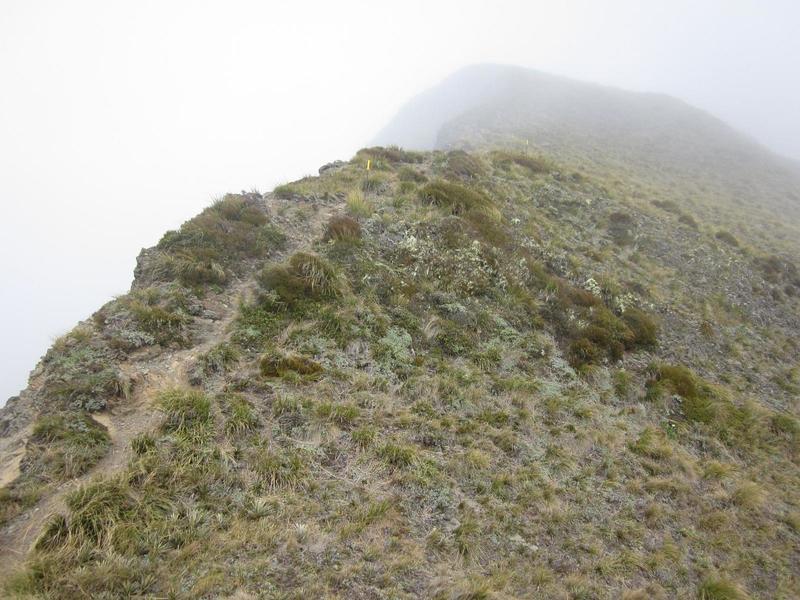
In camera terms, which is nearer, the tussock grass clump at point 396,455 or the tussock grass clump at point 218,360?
the tussock grass clump at point 396,455

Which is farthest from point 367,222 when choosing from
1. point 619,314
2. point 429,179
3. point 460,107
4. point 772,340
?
point 460,107

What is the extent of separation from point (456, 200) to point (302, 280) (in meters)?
7.19

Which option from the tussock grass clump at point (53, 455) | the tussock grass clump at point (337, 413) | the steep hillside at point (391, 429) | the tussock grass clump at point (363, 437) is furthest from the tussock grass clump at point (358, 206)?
the tussock grass clump at point (53, 455)

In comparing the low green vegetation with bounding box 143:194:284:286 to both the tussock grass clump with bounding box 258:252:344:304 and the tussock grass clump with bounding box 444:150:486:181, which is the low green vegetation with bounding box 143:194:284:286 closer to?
the tussock grass clump with bounding box 258:252:344:304

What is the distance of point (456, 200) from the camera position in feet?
46.6

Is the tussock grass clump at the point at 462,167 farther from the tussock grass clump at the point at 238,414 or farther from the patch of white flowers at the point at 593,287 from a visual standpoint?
the tussock grass clump at the point at 238,414

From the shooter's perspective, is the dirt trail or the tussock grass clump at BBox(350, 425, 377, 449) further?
the tussock grass clump at BBox(350, 425, 377, 449)

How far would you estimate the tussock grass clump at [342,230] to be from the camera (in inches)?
435

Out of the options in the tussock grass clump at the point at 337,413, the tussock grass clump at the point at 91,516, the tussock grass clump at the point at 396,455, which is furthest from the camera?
the tussock grass clump at the point at 337,413

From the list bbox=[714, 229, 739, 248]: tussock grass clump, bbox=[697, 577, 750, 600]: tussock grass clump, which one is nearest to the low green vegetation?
bbox=[697, 577, 750, 600]: tussock grass clump

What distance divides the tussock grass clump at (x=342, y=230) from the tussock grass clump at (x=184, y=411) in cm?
584

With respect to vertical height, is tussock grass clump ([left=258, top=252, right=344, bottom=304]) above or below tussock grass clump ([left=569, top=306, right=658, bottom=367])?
above

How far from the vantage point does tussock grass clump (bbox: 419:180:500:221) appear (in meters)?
13.9

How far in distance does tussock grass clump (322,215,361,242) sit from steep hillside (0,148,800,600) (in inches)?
3.0
